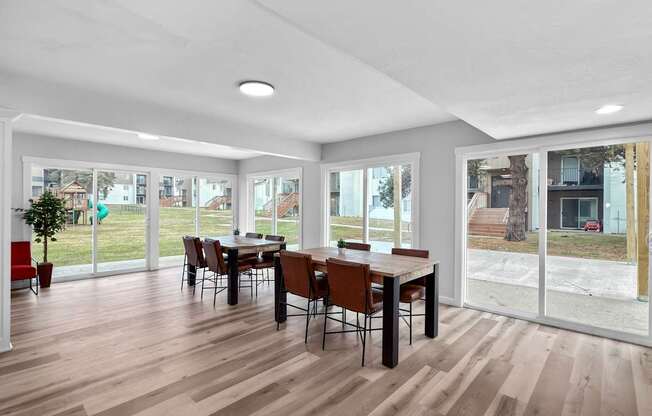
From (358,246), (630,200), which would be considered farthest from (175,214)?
(630,200)

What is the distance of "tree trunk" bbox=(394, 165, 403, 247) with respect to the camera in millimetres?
5117

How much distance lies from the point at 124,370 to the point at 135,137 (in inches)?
164

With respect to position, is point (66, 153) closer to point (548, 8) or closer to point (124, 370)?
point (124, 370)

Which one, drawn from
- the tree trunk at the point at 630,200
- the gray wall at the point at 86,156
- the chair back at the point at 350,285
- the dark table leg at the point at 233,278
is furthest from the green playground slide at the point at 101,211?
the tree trunk at the point at 630,200

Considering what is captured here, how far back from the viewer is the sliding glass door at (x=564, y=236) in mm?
3449

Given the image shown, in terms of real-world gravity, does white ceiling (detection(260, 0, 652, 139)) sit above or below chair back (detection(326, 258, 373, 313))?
above

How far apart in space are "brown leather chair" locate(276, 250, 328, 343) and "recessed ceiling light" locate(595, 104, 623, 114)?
9.50 ft

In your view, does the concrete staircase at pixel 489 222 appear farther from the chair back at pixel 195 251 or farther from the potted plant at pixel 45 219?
the potted plant at pixel 45 219

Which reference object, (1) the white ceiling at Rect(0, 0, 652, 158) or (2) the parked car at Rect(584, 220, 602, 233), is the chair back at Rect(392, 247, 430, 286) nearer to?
(1) the white ceiling at Rect(0, 0, 652, 158)

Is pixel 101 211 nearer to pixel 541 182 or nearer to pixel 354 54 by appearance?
pixel 354 54


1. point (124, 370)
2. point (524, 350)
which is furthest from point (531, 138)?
point (124, 370)

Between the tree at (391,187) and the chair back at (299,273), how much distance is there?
2403 mm

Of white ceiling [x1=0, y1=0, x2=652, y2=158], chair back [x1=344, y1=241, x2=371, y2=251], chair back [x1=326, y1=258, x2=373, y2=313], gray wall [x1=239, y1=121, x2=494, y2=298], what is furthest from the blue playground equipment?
chair back [x1=326, y1=258, x2=373, y2=313]

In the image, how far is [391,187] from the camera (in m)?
5.24
